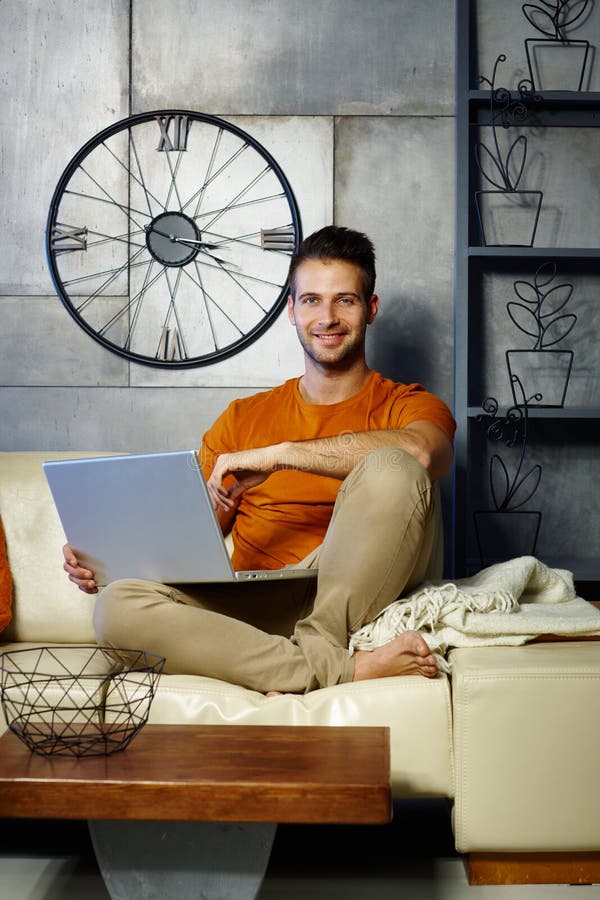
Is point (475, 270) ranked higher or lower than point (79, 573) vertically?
higher

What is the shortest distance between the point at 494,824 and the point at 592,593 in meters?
1.69

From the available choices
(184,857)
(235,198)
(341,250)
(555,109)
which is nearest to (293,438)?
(341,250)

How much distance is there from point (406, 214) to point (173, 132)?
0.74 m

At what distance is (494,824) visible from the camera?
1781 mm

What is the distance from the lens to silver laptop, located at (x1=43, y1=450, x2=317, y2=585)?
1.88m

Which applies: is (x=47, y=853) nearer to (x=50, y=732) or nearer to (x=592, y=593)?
(x=50, y=732)

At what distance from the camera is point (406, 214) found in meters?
3.17

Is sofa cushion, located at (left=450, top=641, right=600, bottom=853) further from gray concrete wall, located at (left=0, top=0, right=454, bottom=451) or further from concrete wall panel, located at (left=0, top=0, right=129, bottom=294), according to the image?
concrete wall panel, located at (left=0, top=0, right=129, bottom=294)

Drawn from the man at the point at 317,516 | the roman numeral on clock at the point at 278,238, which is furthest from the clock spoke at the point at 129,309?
the man at the point at 317,516

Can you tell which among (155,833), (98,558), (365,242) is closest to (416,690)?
(155,833)

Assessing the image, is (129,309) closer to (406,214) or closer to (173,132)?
(173,132)

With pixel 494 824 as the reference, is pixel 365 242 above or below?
above

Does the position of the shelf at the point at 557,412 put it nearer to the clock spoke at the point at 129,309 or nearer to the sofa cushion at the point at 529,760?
the clock spoke at the point at 129,309

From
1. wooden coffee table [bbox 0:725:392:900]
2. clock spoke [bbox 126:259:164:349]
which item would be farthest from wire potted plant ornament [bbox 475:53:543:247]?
wooden coffee table [bbox 0:725:392:900]
